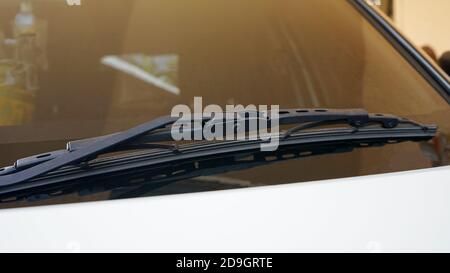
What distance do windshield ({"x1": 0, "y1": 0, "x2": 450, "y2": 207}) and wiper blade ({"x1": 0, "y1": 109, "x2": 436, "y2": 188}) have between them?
10 centimetres

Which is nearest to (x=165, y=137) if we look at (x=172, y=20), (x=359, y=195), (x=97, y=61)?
(x=359, y=195)

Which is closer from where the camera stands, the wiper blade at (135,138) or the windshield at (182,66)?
the wiper blade at (135,138)

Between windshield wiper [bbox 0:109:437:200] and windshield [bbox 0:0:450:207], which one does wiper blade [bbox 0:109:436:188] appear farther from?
windshield [bbox 0:0:450:207]

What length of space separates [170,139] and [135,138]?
0.09 metres

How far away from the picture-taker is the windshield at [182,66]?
5.60ft

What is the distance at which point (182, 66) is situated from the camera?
202 centimetres

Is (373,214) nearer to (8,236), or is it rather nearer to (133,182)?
(133,182)

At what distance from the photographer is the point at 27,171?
4.47 ft

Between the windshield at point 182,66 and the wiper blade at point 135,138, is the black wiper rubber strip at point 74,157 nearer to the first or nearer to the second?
the wiper blade at point 135,138

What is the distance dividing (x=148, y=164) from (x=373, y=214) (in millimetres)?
546

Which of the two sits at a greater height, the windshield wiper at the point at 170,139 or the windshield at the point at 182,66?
the windshield at the point at 182,66

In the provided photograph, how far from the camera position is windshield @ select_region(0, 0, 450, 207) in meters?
1.71

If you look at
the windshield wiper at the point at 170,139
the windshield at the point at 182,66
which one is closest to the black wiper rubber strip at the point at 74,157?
the windshield wiper at the point at 170,139

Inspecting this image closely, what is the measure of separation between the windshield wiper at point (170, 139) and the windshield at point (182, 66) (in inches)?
2.5
